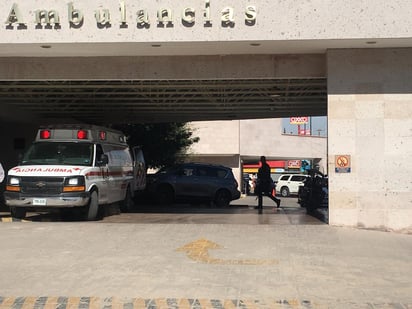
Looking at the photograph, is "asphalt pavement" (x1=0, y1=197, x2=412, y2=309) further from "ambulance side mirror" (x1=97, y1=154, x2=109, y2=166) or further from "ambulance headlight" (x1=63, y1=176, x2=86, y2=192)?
"ambulance side mirror" (x1=97, y1=154, x2=109, y2=166)

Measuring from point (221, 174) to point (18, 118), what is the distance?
8.45m

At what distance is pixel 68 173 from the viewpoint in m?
13.1

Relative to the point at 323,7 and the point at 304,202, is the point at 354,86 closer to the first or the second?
the point at 323,7

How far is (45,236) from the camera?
11.0m

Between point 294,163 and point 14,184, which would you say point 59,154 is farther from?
point 294,163

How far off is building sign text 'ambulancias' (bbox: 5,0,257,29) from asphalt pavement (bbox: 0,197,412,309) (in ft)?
14.1

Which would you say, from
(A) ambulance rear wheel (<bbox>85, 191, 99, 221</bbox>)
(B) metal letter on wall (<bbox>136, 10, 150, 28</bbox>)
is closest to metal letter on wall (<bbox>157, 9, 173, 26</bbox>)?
(B) metal letter on wall (<bbox>136, 10, 150, 28</bbox>)

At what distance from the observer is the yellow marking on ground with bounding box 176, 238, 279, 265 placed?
880cm

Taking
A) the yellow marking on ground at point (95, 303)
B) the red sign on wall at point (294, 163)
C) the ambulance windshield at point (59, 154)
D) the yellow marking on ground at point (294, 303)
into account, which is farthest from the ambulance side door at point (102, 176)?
the red sign on wall at point (294, 163)

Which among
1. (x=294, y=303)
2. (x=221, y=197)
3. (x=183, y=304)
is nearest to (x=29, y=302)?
(x=183, y=304)

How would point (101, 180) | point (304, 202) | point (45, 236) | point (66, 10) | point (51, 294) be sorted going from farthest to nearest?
point (304, 202), point (101, 180), point (66, 10), point (45, 236), point (51, 294)

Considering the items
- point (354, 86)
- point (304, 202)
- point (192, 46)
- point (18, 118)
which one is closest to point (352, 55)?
point (354, 86)

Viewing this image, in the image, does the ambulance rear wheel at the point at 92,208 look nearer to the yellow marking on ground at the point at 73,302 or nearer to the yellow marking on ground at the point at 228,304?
the yellow marking on ground at the point at 73,302

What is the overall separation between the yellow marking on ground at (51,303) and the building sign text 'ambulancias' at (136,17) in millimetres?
6496
